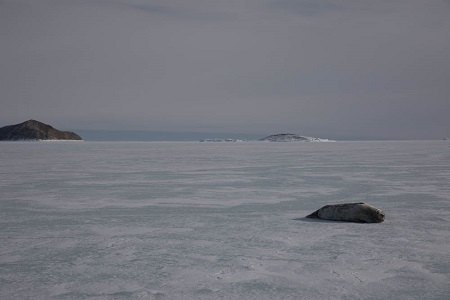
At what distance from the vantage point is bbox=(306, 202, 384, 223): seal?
7.89 meters

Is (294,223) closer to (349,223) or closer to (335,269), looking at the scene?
(349,223)

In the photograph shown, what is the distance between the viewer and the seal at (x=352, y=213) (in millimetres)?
7891

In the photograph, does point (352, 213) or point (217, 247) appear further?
point (352, 213)

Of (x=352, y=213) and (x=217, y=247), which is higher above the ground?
(x=352, y=213)

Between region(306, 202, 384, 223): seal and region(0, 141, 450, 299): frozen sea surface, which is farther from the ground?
region(306, 202, 384, 223): seal

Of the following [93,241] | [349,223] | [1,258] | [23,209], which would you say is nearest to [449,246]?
[349,223]

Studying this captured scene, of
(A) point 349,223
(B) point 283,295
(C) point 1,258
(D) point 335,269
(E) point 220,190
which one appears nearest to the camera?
(B) point 283,295

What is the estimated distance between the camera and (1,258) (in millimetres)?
5477

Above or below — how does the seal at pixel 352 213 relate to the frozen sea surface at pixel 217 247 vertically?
above

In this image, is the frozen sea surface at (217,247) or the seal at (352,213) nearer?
the frozen sea surface at (217,247)

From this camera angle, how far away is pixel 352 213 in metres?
8.12

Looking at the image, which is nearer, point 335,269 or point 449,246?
point 335,269

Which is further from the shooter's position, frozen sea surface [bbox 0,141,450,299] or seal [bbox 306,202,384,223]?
seal [bbox 306,202,384,223]

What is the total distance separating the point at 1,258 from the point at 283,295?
144 inches
